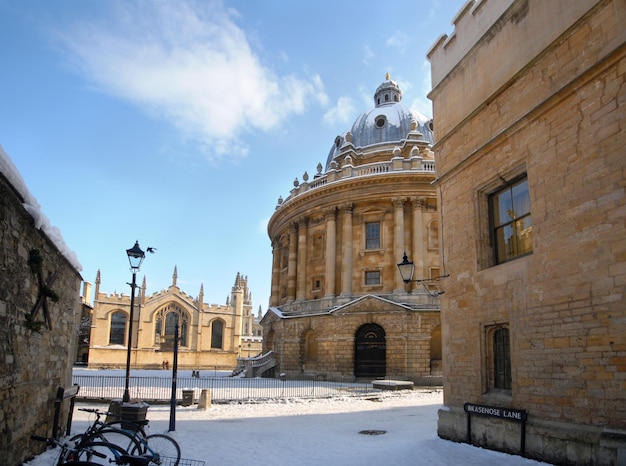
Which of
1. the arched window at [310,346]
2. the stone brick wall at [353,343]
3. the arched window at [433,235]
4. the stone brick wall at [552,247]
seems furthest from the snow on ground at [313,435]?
the arched window at [433,235]

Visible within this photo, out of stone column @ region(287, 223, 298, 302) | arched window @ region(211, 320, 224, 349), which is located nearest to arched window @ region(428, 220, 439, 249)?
stone column @ region(287, 223, 298, 302)

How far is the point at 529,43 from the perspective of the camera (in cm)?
1004

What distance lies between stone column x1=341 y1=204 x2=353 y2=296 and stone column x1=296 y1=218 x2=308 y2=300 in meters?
3.73

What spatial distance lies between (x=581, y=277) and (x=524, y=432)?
118 inches

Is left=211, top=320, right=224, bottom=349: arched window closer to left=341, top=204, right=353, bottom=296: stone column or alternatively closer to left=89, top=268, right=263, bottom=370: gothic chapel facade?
left=89, top=268, right=263, bottom=370: gothic chapel facade

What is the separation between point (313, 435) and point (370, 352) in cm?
2091

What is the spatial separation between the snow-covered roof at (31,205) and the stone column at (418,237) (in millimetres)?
26822

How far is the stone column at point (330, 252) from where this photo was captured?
36250mm

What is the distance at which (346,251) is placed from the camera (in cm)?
3622

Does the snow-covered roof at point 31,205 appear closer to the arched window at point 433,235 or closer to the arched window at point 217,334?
the arched window at point 433,235

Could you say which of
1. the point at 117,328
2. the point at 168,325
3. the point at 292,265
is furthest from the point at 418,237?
the point at 117,328

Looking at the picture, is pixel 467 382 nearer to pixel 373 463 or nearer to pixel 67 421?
pixel 373 463

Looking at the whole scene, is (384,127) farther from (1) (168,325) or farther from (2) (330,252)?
(1) (168,325)

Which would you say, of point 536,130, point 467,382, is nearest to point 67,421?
point 467,382
